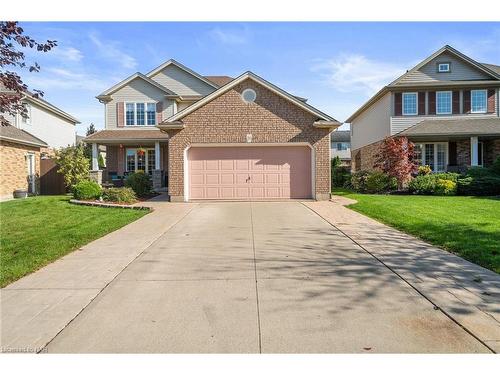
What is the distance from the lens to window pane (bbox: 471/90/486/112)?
80.4 ft

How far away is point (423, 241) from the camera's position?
8672 millimetres

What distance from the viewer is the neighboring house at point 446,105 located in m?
24.2

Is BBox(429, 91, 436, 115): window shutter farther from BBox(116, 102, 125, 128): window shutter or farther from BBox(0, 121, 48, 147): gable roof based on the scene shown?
BBox(0, 121, 48, 147): gable roof

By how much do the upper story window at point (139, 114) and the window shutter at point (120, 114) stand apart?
186 mm

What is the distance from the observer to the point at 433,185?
1986 cm

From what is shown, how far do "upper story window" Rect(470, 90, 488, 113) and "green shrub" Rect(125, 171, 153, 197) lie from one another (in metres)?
19.8

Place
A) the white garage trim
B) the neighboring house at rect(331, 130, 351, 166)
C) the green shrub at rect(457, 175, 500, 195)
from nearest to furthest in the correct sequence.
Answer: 1. the white garage trim
2. the green shrub at rect(457, 175, 500, 195)
3. the neighboring house at rect(331, 130, 351, 166)

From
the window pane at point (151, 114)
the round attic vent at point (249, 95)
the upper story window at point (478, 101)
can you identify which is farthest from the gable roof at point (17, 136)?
the upper story window at point (478, 101)

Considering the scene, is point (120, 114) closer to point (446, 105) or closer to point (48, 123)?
point (48, 123)

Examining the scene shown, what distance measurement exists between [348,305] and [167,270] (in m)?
3.06

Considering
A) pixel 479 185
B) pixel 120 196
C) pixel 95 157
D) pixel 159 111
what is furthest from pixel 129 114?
pixel 479 185

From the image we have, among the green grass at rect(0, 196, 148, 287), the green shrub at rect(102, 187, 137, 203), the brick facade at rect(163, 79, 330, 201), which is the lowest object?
the green grass at rect(0, 196, 148, 287)

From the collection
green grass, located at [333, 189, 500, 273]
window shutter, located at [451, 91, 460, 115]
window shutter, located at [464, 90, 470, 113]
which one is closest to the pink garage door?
green grass, located at [333, 189, 500, 273]

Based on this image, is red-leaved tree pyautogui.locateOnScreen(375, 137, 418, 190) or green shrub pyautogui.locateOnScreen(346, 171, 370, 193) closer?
red-leaved tree pyautogui.locateOnScreen(375, 137, 418, 190)
